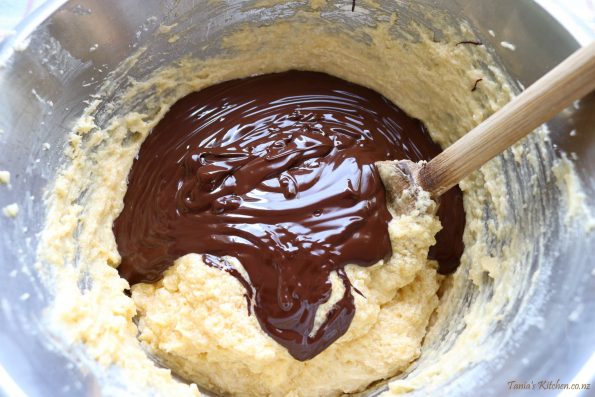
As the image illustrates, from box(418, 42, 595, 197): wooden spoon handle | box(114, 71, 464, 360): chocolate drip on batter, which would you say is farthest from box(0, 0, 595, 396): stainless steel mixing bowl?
box(114, 71, 464, 360): chocolate drip on batter

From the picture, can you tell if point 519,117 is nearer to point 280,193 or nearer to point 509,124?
point 509,124

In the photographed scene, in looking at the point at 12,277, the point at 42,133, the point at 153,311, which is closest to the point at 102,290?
the point at 153,311

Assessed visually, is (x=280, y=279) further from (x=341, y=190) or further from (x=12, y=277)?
(x=12, y=277)

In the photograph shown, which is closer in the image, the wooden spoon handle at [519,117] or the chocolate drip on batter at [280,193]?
the wooden spoon handle at [519,117]

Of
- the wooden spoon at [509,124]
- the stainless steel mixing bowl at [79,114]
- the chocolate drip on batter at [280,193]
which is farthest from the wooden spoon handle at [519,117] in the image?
the chocolate drip on batter at [280,193]

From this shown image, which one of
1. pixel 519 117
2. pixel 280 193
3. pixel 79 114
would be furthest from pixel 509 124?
pixel 79 114

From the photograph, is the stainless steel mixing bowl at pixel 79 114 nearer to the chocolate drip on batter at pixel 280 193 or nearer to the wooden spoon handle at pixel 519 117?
the wooden spoon handle at pixel 519 117

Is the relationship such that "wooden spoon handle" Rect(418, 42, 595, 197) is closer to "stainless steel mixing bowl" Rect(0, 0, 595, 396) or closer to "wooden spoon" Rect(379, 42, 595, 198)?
"wooden spoon" Rect(379, 42, 595, 198)
